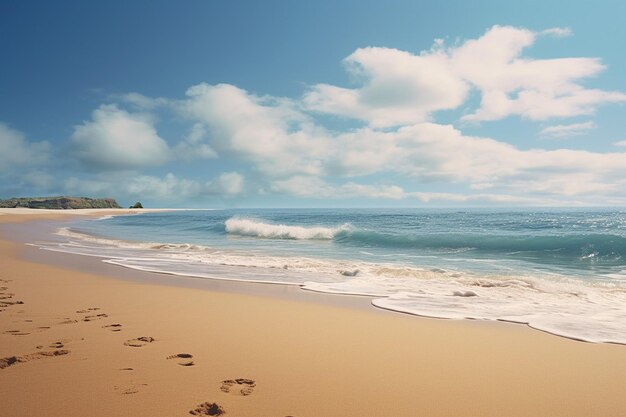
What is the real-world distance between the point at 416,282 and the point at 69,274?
867cm

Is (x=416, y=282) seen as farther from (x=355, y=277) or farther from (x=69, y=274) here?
(x=69, y=274)

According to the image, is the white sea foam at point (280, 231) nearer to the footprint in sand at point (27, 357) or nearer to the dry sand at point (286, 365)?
the dry sand at point (286, 365)

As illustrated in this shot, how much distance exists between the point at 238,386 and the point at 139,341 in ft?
5.60

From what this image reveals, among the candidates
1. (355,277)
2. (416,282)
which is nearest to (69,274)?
(355,277)

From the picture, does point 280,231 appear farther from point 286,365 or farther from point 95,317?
point 286,365

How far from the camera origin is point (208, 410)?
2703 millimetres

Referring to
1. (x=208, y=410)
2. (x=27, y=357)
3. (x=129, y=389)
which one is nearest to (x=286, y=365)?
(x=208, y=410)

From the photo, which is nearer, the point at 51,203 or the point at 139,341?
the point at 139,341

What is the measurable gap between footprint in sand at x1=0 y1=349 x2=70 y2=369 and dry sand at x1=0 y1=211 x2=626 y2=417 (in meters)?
0.02

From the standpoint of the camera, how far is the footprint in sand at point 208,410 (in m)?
2.65

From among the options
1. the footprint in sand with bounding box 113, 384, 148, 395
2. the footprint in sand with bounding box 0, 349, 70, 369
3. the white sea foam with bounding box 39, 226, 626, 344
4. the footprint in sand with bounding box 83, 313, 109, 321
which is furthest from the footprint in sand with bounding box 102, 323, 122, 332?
the white sea foam with bounding box 39, 226, 626, 344

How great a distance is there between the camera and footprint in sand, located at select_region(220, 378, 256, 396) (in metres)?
3.01

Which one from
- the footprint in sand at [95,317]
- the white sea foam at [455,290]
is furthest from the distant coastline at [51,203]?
the footprint in sand at [95,317]

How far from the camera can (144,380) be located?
10.3 ft
